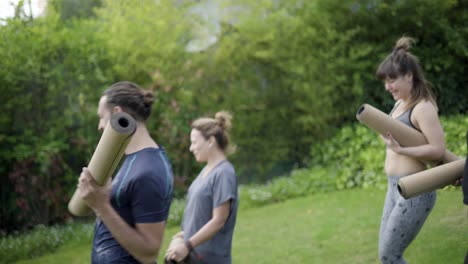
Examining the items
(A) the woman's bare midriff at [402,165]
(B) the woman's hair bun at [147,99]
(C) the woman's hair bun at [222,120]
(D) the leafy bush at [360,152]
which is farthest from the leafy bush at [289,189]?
(B) the woman's hair bun at [147,99]

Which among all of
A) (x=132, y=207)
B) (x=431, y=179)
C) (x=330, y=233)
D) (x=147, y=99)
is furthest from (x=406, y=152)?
(x=330, y=233)

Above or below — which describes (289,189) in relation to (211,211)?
below

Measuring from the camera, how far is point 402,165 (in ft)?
11.7

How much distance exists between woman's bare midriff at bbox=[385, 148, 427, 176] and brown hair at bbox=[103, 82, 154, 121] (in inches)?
70.0

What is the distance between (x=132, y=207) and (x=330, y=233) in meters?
4.76

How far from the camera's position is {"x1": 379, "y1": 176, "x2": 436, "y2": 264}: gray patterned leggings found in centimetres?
341

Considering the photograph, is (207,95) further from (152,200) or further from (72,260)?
(152,200)

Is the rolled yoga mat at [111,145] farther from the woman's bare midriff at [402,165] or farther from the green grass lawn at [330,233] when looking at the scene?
the green grass lawn at [330,233]

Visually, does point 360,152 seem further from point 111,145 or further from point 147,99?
point 111,145

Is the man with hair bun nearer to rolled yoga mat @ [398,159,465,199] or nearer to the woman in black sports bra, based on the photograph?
rolled yoga mat @ [398,159,465,199]

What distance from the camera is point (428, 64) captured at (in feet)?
31.9

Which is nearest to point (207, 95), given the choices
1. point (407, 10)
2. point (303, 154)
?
point (303, 154)

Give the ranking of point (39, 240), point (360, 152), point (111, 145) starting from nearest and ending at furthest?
point (111, 145) → point (39, 240) → point (360, 152)

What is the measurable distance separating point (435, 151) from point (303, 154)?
7.38m
